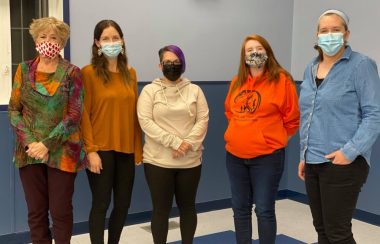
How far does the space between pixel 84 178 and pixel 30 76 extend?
54.6 inches

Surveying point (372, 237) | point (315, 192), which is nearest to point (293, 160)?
point (372, 237)

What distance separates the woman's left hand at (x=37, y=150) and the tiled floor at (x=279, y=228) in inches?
46.9

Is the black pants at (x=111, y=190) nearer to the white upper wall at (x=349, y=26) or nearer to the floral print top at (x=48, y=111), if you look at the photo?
the floral print top at (x=48, y=111)

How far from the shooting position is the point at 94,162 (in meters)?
2.55

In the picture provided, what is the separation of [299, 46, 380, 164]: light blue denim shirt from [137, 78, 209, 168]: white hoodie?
726mm

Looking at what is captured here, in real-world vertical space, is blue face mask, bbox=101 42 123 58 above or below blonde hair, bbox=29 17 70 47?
below

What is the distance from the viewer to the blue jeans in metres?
2.55

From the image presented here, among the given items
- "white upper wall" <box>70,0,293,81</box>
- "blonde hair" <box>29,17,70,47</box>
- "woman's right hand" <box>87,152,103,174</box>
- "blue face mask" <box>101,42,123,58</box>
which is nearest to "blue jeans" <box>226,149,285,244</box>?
"woman's right hand" <box>87,152,103,174</box>

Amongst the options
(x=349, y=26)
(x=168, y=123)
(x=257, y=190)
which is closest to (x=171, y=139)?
(x=168, y=123)

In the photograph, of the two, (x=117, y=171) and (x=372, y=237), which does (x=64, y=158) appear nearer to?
(x=117, y=171)

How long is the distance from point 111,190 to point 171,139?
0.47m

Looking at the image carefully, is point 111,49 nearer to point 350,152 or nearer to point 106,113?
point 106,113

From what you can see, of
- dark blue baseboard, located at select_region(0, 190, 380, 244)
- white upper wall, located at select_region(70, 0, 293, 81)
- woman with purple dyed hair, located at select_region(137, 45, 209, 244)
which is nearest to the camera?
woman with purple dyed hair, located at select_region(137, 45, 209, 244)

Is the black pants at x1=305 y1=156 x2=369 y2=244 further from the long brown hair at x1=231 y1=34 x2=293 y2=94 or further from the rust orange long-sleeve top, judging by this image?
the rust orange long-sleeve top
